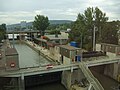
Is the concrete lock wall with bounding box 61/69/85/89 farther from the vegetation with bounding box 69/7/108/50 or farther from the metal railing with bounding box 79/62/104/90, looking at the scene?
the vegetation with bounding box 69/7/108/50

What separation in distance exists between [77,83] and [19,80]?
A: 27.3ft

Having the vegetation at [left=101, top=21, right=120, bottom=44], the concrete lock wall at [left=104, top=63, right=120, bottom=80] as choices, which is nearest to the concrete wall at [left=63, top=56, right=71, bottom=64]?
the concrete lock wall at [left=104, top=63, right=120, bottom=80]

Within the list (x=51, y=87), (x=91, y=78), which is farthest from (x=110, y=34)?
(x=51, y=87)

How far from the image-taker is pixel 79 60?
87.7 ft

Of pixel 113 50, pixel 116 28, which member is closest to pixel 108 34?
pixel 116 28

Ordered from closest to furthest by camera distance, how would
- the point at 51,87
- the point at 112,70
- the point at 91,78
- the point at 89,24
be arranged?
the point at 91,78
the point at 51,87
the point at 112,70
the point at 89,24

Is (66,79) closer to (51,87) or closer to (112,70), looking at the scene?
(51,87)

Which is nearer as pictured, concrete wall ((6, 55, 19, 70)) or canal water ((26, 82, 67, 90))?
concrete wall ((6, 55, 19, 70))

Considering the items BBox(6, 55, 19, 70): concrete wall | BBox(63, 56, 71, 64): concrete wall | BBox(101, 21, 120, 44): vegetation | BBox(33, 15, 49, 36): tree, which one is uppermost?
BBox(33, 15, 49, 36): tree

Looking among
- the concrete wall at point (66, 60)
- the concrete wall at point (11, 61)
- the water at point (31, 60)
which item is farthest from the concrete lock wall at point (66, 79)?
the water at point (31, 60)

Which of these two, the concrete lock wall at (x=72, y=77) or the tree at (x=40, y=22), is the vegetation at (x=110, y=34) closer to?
the concrete lock wall at (x=72, y=77)

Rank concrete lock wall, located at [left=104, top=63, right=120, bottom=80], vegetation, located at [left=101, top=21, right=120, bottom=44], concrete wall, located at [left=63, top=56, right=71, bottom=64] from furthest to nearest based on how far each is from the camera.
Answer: vegetation, located at [left=101, top=21, right=120, bottom=44], concrete lock wall, located at [left=104, top=63, right=120, bottom=80], concrete wall, located at [left=63, top=56, right=71, bottom=64]

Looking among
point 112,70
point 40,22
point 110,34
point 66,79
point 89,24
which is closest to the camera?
point 66,79

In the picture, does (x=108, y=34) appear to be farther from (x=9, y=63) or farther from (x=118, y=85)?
(x=9, y=63)
